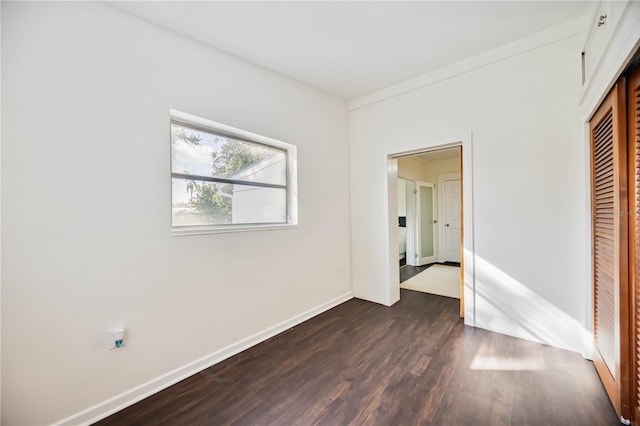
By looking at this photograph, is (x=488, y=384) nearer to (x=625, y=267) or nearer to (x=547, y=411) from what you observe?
(x=547, y=411)

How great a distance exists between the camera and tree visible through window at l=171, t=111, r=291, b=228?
2148 millimetres

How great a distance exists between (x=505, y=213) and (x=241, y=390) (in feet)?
9.26

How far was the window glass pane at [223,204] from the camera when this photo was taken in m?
2.14

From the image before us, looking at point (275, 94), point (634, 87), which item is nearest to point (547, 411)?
point (634, 87)

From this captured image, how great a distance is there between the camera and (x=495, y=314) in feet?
8.52

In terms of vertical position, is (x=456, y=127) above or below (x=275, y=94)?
below

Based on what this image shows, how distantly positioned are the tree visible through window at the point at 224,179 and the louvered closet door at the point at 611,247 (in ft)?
8.52

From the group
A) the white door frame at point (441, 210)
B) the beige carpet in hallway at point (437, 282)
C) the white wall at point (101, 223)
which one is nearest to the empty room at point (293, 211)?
the white wall at point (101, 223)

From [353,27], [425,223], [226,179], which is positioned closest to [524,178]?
[353,27]

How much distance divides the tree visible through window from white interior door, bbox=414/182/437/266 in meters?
3.78

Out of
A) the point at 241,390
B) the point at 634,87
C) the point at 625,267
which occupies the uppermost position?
the point at 634,87

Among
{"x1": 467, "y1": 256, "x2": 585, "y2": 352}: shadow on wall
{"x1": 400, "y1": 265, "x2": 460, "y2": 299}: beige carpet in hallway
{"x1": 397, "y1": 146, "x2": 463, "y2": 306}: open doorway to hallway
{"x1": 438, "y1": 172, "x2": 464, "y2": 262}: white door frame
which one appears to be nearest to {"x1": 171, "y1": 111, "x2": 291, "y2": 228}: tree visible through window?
{"x1": 467, "y1": 256, "x2": 585, "y2": 352}: shadow on wall

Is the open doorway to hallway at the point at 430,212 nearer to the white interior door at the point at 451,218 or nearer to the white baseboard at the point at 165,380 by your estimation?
the white interior door at the point at 451,218

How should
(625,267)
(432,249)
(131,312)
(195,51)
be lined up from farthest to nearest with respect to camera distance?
(432,249)
(195,51)
(131,312)
(625,267)
